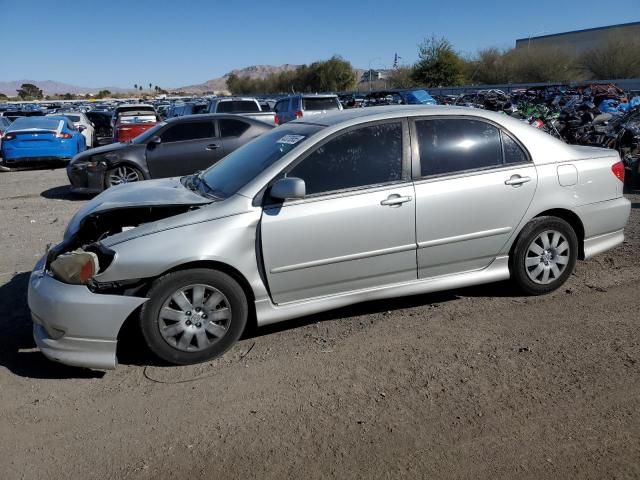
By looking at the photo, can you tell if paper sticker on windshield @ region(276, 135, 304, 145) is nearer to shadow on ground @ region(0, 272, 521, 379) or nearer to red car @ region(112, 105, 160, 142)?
shadow on ground @ region(0, 272, 521, 379)

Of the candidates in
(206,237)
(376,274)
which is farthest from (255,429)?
(376,274)

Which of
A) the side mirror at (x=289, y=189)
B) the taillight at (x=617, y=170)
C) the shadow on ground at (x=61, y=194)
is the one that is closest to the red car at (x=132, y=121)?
the shadow on ground at (x=61, y=194)

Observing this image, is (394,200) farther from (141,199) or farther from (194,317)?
(141,199)

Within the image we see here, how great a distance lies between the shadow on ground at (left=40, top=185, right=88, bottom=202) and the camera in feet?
33.3

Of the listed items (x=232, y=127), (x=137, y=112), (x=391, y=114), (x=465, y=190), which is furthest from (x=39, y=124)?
(x=465, y=190)

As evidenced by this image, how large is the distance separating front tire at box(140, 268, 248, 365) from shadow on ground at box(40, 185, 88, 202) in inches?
286

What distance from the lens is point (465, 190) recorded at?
4238 millimetres

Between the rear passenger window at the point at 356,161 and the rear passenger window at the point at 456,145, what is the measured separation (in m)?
0.23

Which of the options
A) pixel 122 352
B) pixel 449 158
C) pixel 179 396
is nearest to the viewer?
pixel 179 396

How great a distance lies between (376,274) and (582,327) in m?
1.60

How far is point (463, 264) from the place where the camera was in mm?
4379

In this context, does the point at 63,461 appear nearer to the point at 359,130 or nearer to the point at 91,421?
the point at 91,421

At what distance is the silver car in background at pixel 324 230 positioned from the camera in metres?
3.54

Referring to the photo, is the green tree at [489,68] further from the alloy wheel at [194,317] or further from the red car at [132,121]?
the alloy wheel at [194,317]
